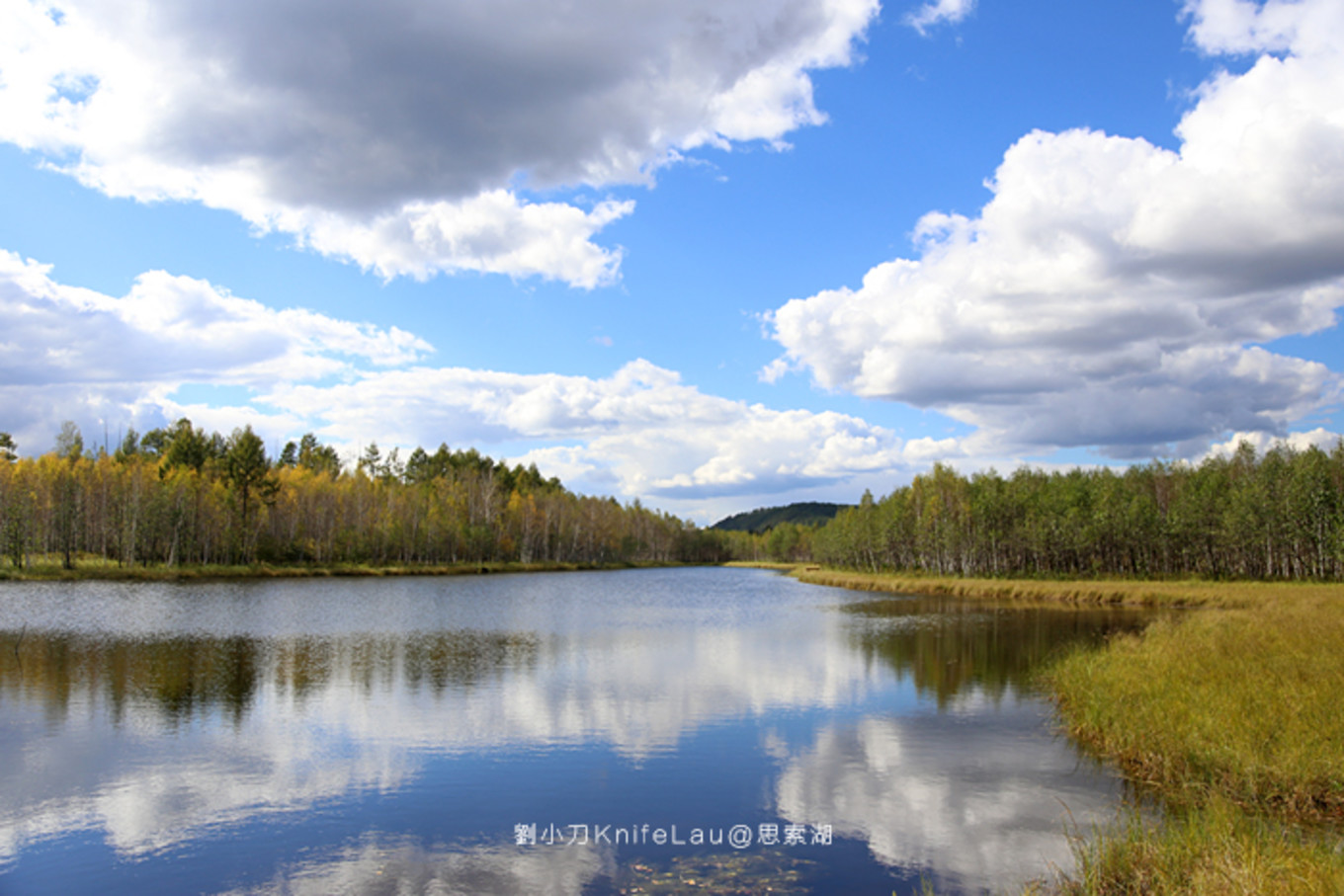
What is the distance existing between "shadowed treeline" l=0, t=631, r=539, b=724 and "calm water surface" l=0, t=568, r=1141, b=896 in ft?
0.62

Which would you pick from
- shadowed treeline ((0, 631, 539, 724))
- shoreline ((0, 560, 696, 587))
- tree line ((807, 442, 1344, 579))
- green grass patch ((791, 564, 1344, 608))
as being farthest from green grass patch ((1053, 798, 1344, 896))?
shoreline ((0, 560, 696, 587))

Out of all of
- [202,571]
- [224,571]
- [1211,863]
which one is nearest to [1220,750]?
[1211,863]

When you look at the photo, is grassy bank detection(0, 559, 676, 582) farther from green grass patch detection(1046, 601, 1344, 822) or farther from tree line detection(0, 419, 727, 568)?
green grass patch detection(1046, 601, 1344, 822)

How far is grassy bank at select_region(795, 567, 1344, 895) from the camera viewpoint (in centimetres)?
959

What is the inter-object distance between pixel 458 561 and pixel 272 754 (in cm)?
11843

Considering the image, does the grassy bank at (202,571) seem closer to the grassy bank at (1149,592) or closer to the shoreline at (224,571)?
the shoreline at (224,571)

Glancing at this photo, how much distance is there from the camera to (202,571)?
281 feet

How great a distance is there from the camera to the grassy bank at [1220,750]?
959 centimetres

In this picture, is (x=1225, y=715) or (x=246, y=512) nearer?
(x=1225, y=715)

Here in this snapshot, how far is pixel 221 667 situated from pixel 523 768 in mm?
19112

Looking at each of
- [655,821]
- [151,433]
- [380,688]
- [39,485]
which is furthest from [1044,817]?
[151,433]

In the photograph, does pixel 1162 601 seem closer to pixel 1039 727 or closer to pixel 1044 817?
pixel 1039 727

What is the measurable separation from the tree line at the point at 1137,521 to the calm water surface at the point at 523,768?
6221 centimetres

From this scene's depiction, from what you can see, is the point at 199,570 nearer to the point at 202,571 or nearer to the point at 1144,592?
the point at 202,571
